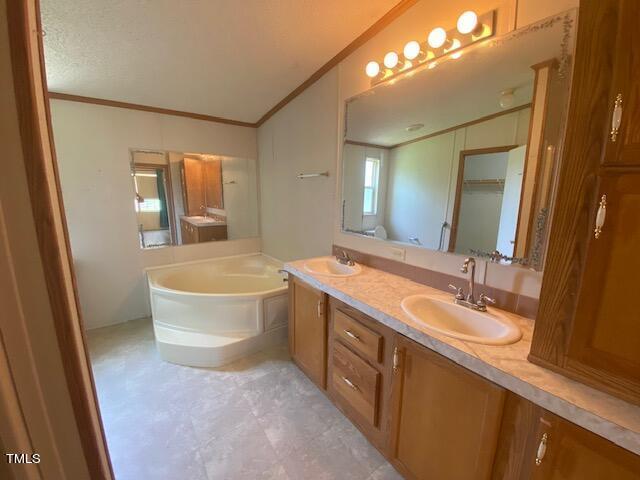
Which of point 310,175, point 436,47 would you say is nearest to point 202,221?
point 310,175

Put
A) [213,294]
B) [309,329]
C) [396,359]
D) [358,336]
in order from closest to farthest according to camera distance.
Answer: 1. [396,359]
2. [358,336]
3. [309,329]
4. [213,294]

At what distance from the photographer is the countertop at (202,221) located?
325 centimetres

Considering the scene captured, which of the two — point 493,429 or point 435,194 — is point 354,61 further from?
point 493,429

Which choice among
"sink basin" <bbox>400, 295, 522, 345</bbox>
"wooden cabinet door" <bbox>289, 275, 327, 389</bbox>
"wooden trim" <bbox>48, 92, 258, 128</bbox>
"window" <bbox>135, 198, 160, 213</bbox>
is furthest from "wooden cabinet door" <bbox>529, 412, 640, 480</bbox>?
"wooden trim" <bbox>48, 92, 258, 128</bbox>

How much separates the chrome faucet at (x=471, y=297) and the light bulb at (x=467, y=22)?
1.14 meters

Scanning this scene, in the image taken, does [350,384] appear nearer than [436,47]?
No

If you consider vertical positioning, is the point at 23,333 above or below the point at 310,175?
below

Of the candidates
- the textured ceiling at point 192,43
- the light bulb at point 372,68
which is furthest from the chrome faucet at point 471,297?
the textured ceiling at point 192,43

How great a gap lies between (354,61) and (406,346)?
1999 mm

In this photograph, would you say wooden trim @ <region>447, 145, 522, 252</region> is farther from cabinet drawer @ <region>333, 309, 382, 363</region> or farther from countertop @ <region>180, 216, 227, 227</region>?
countertop @ <region>180, 216, 227, 227</region>

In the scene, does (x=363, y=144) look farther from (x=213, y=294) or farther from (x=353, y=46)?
(x=213, y=294)

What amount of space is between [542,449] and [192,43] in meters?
2.73

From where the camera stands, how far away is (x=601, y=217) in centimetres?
73

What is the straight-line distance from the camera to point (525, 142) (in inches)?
48.1
